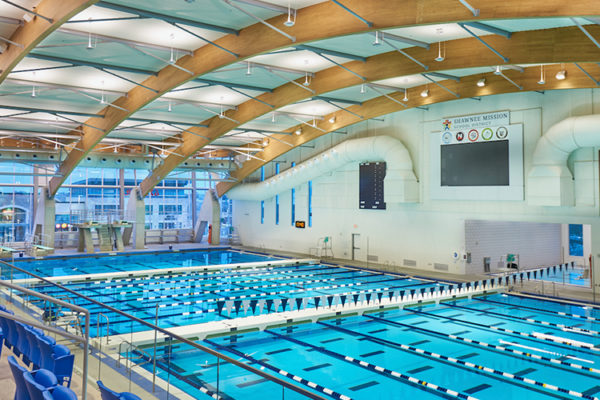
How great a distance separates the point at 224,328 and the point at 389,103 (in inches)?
469

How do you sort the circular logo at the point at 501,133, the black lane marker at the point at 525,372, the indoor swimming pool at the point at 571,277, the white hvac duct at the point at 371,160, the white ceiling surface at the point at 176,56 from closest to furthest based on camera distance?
the black lane marker at the point at 525,372, the white ceiling surface at the point at 176,56, the circular logo at the point at 501,133, the indoor swimming pool at the point at 571,277, the white hvac duct at the point at 371,160

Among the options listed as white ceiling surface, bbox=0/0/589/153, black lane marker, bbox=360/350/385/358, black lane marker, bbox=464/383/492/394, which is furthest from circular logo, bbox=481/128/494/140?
black lane marker, bbox=464/383/492/394

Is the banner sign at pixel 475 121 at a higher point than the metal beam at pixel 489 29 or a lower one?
lower

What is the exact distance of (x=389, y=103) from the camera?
1942 cm

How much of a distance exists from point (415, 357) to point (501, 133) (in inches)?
420

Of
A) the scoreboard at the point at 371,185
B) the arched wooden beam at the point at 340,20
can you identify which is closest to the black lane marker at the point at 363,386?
the arched wooden beam at the point at 340,20

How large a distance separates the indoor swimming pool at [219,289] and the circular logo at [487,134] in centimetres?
555

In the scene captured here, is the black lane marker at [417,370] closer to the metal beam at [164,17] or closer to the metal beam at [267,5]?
the metal beam at [267,5]

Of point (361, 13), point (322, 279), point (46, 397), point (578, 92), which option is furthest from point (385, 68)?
point (46, 397)

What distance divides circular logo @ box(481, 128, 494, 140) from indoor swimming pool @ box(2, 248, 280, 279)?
11956 millimetres

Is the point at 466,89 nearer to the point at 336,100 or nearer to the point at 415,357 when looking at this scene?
the point at 336,100

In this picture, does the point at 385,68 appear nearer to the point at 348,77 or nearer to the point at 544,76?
the point at 348,77

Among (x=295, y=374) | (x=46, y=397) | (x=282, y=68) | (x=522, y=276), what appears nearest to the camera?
(x=46, y=397)

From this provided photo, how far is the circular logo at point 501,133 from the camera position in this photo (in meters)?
17.5
